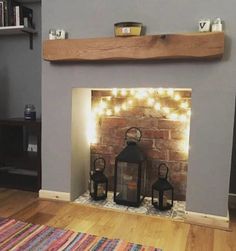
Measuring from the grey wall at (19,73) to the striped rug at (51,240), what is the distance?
144 cm

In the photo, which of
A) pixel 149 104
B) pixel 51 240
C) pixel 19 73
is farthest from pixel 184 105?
pixel 19 73

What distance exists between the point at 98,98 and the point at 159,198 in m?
1.11

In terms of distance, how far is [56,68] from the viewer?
2504 mm

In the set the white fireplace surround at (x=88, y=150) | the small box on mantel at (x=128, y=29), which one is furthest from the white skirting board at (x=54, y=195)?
the small box on mantel at (x=128, y=29)

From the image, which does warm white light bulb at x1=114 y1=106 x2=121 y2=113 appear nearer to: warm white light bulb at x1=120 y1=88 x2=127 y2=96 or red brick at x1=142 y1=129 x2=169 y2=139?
warm white light bulb at x1=120 y1=88 x2=127 y2=96

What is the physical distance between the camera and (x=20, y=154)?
115 inches

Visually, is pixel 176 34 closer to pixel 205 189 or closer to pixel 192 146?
pixel 192 146

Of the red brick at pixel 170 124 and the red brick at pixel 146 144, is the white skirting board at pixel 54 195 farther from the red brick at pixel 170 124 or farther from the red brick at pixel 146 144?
the red brick at pixel 170 124

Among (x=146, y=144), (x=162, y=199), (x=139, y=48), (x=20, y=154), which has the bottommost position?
(x=162, y=199)

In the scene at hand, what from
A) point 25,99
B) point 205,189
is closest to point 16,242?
point 205,189

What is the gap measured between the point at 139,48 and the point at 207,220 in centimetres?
139

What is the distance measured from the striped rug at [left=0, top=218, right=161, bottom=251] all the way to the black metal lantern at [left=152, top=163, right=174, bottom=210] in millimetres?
629

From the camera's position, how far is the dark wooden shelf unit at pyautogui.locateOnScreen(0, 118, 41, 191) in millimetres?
2713

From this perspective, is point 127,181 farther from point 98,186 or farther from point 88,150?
point 88,150
